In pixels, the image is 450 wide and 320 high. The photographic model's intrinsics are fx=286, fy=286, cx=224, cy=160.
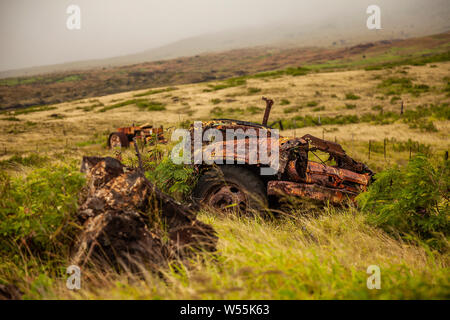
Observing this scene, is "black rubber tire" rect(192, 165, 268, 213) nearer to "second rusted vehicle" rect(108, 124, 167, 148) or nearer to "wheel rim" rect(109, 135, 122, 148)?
"second rusted vehicle" rect(108, 124, 167, 148)

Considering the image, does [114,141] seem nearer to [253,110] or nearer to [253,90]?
[253,110]

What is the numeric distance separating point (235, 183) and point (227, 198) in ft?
0.90

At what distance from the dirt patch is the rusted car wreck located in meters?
1.35

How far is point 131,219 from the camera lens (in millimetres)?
2609

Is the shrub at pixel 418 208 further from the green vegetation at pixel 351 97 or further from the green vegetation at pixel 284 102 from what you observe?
the green vegetation at pixel 351 97

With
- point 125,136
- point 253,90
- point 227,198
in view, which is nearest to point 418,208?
point 227,198

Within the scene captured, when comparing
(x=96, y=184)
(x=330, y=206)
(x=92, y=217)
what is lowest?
(x=330, y=206)

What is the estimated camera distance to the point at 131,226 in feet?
8.45

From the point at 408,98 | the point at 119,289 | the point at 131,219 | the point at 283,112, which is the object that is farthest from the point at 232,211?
the point at 408,98

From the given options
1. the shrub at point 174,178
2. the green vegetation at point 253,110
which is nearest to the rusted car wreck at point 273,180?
the shrub at point 174,178

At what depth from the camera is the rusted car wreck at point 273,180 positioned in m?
4.29

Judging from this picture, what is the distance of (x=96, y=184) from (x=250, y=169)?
2.26 m

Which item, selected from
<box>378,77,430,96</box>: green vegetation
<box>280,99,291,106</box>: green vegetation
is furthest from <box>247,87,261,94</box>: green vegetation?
<box>378,77,430,96</box>: green vegetation

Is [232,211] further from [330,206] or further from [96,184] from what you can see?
[96,184]
